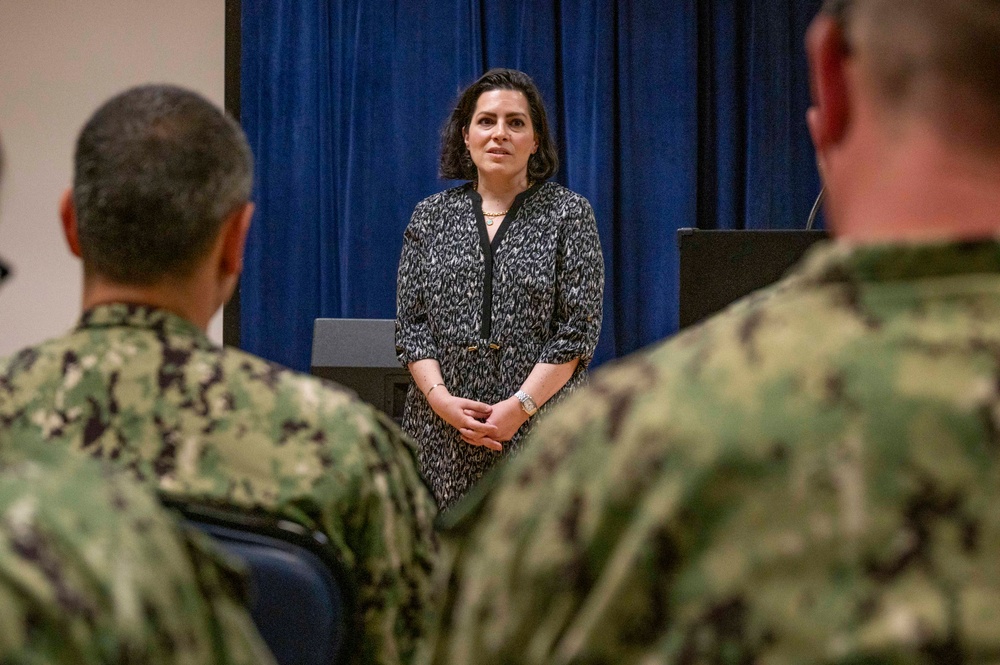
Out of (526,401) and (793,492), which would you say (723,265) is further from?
(793,492)

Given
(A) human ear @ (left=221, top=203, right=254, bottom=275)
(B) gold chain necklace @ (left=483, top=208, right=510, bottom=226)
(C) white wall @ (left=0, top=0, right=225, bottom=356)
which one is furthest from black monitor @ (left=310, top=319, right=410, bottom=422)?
(A) human ear @ (left=221, top=203, right=254, bottom=275)

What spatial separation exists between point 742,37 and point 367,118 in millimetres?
1500

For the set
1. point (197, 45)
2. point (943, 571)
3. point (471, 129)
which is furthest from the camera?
point (197, 45)

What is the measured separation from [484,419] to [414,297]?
324mm

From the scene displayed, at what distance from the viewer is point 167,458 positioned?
103cm

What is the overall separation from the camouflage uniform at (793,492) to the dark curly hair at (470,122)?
1924mm

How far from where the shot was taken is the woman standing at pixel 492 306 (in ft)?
7.61

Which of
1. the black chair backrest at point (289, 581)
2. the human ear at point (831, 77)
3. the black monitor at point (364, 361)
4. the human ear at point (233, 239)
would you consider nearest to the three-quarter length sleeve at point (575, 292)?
the black monitor at point (364, 361)

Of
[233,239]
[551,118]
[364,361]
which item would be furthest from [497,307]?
[551,118]

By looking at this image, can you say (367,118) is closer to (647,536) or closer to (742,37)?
(742,37)

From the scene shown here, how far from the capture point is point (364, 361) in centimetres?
325

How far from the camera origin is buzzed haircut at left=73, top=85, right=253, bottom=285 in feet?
Answer: 3.61

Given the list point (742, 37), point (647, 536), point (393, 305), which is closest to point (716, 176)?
point (742, 37)

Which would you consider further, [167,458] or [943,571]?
[167,458]
